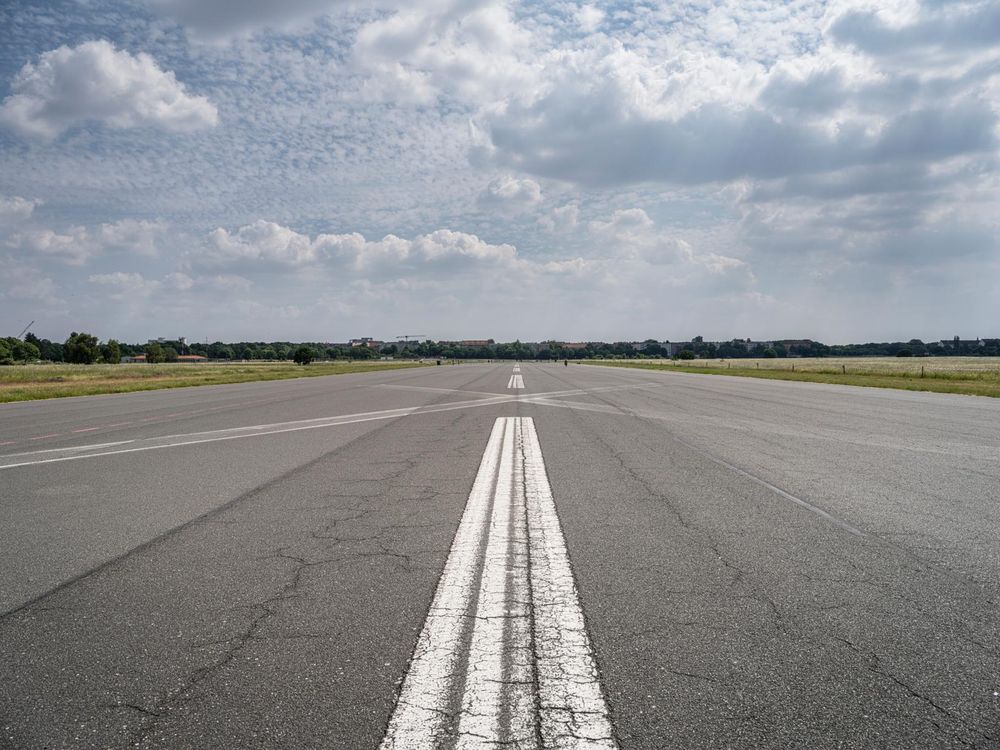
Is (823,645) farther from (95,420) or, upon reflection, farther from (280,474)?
(95,420)

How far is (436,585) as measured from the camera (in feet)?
13.4

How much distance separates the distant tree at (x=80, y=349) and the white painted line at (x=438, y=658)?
478ft

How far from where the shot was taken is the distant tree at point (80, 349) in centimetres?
12756

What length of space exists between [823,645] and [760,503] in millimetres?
3358

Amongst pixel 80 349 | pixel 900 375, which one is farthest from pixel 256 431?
pixel 80 349

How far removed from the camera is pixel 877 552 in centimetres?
486

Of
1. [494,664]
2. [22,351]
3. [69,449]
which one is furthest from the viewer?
[22,351]

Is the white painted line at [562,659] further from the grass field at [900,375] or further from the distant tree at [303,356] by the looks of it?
the distant tree at [303,356]

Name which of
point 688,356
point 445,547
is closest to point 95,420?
point 445,547

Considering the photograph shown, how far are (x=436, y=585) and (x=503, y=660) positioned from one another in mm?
1103

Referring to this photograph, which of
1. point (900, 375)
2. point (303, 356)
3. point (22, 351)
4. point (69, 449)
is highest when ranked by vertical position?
point (22, 351)

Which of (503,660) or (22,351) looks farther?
(22,351)

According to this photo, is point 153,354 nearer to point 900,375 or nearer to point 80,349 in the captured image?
point 80,349

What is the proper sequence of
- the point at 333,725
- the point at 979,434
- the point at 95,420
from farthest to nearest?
the point at 95,420
the point at 979,434
the point at 333,725
